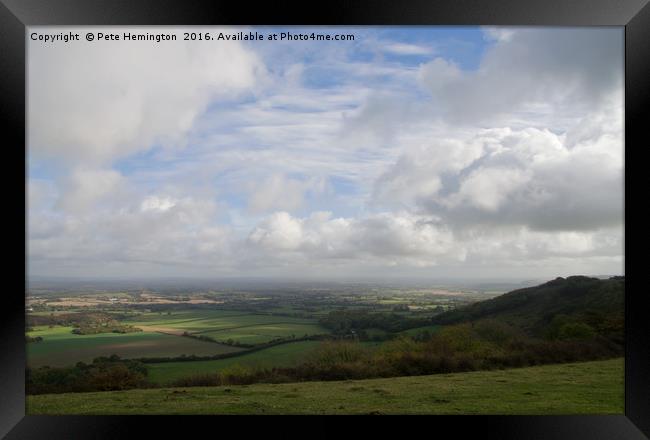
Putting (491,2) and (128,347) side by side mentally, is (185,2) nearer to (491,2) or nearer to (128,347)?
(491,2)

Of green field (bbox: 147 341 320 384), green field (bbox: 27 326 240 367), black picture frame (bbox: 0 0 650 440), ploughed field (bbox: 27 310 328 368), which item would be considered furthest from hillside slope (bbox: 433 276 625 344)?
black picture frame (bbox: 0 0 650 440)

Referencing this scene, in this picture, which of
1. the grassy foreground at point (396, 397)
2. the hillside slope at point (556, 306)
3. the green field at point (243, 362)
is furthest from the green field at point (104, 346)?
the hillside slope at point (556, 306)

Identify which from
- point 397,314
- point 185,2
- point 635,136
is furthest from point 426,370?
point 185,2

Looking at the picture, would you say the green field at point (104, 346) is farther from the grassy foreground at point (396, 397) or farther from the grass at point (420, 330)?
the grass at point (420, 330)

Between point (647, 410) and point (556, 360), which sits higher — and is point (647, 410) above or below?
above

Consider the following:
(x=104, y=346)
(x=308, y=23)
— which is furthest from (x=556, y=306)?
(x=104, y=346)
